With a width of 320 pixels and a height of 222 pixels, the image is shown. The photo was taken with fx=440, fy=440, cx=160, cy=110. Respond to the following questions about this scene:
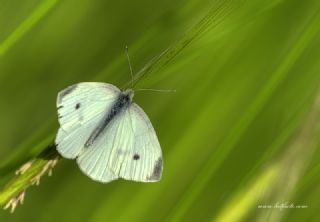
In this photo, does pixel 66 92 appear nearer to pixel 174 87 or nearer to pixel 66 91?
pixel 66 91

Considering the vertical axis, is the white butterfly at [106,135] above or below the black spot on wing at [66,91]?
below

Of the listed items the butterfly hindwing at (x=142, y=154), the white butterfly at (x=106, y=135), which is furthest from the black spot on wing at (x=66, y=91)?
the butterfly hindwing at (x=142, y=154)

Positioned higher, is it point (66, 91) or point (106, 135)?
point (66, 91)

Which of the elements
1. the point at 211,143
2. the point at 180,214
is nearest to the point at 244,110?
the point at 211,143

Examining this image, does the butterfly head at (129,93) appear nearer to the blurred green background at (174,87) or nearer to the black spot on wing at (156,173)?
the blurred green background at (174,87)

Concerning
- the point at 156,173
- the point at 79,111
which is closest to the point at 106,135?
the point at 79,111

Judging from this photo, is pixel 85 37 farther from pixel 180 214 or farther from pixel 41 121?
pixel 180 214
